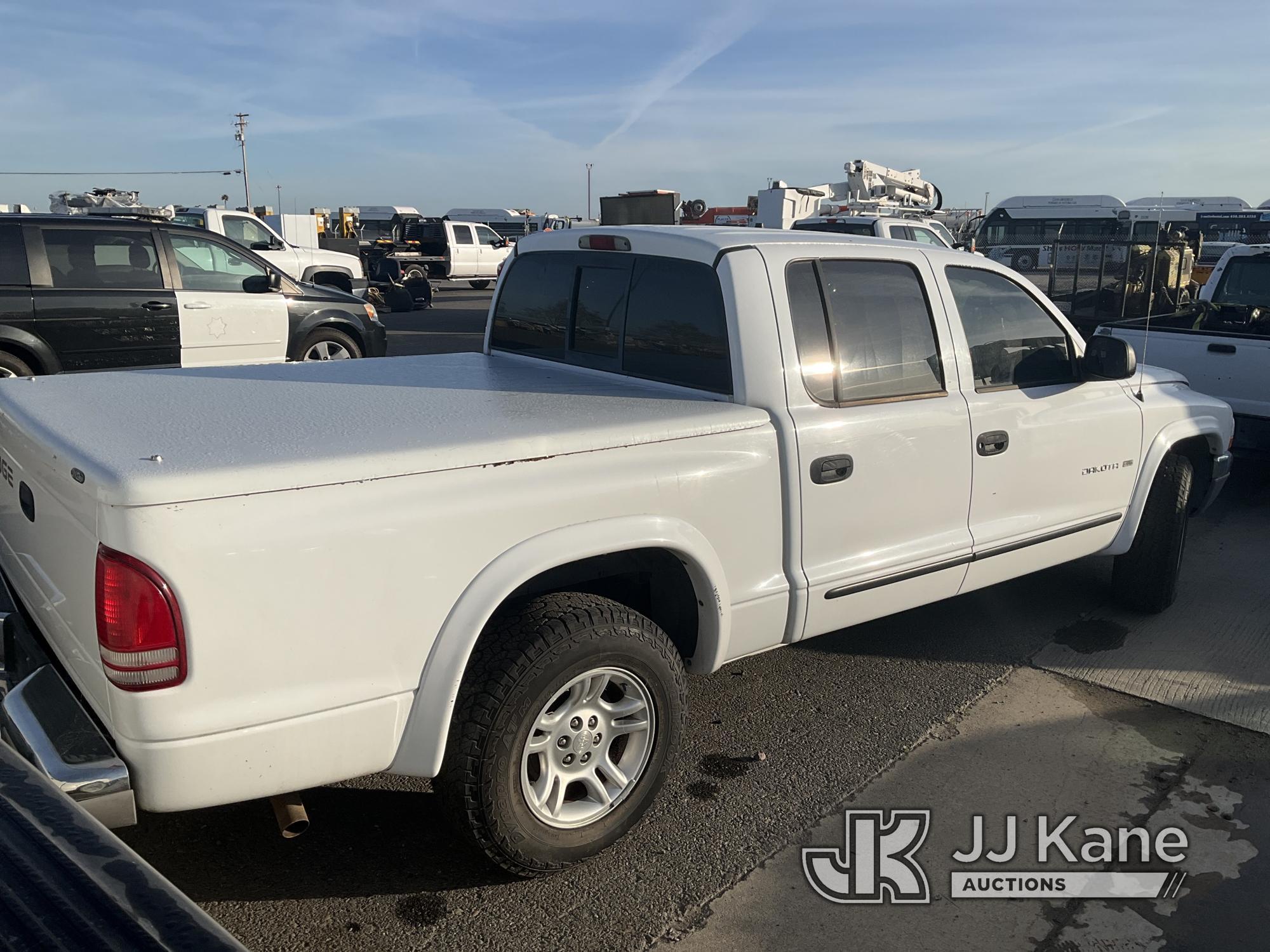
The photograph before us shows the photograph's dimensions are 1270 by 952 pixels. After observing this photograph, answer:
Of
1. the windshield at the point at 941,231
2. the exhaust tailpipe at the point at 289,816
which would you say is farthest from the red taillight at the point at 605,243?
the windshield at the point at 941,231

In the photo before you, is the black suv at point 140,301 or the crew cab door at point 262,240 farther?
the crew cab door at point 262,240

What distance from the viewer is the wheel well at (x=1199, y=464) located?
509 centimetres

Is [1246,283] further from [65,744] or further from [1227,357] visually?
[65,744]

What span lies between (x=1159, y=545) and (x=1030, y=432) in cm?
134

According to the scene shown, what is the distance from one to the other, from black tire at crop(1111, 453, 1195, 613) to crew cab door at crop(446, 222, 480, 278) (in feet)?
81.1

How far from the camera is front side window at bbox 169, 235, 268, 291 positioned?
8.74 meters

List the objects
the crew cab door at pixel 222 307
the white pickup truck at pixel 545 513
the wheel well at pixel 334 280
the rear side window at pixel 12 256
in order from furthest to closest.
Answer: the wheel well at pixel 334 280, the crew cab door at pixel 222 307, the rear side window at pixel 12 256, the white pickup truck at pixel 545 513

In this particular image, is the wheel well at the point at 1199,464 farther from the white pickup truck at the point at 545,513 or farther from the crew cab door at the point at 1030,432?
the crew cab door at the point at 1030,432

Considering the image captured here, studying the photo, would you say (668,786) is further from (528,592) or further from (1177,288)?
(1177,288)

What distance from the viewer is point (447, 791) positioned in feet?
8.99

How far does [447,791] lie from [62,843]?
114 cm

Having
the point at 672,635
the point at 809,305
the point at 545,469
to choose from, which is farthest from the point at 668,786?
the point at 809,305

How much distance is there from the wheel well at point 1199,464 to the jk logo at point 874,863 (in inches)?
108

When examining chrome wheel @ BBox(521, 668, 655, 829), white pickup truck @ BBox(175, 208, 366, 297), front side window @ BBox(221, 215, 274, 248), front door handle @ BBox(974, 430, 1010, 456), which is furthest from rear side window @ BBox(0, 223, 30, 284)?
front side window @ BBox(221, 215, 274, 248)
